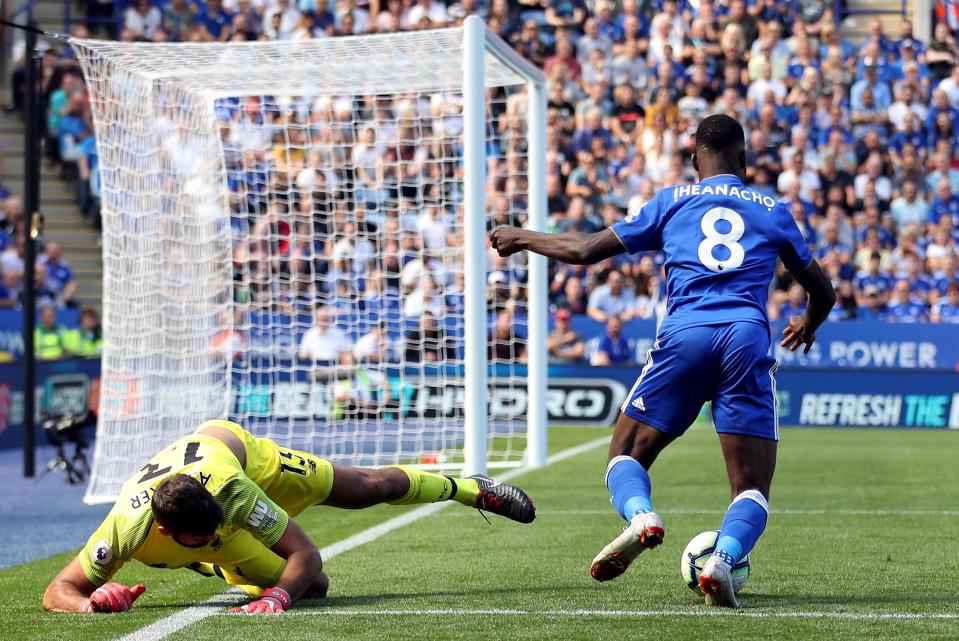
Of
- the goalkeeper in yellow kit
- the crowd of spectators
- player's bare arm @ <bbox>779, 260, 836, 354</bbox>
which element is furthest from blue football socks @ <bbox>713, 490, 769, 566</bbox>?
the crowd of spectators

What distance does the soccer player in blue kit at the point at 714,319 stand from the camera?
19.6ft

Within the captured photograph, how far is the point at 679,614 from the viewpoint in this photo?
5875 mm

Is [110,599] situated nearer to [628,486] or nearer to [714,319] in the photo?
[628,486]

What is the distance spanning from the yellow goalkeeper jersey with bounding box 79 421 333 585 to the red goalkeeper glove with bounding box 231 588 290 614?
0.11 m

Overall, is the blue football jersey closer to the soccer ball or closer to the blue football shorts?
the blue football shorts

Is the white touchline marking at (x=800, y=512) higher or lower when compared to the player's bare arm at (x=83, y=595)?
lower

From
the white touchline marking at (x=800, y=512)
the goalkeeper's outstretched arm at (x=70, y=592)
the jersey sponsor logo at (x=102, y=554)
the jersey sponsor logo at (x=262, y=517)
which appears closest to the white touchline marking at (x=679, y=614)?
the jersey sponsor logo at (x=262, y=517)

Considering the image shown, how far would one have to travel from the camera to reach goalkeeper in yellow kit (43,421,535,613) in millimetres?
5691

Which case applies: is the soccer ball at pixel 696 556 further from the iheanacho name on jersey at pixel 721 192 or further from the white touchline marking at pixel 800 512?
the white touchline marking at pixel 800 512

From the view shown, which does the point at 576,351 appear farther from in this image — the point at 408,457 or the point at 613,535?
the point at 613,535

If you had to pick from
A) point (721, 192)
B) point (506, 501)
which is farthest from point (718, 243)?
point (506, 501)

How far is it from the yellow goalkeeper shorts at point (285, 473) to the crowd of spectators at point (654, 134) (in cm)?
968

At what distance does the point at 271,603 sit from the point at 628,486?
1.53 metres

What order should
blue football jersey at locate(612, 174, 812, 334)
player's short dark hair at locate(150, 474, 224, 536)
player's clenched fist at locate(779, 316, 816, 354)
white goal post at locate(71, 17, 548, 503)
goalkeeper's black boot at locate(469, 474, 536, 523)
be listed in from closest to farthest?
player's short dark hair at locate(150, 474, 224, 536)
blue football jersey at locate(612, 174, 812, 334)
player's clenched fist at locate(779, 316, 816, 354)
goalkeeper's black boot at locate(469, 474, 536, 523)
white goal post at locate(71, 17, 548, 503)
